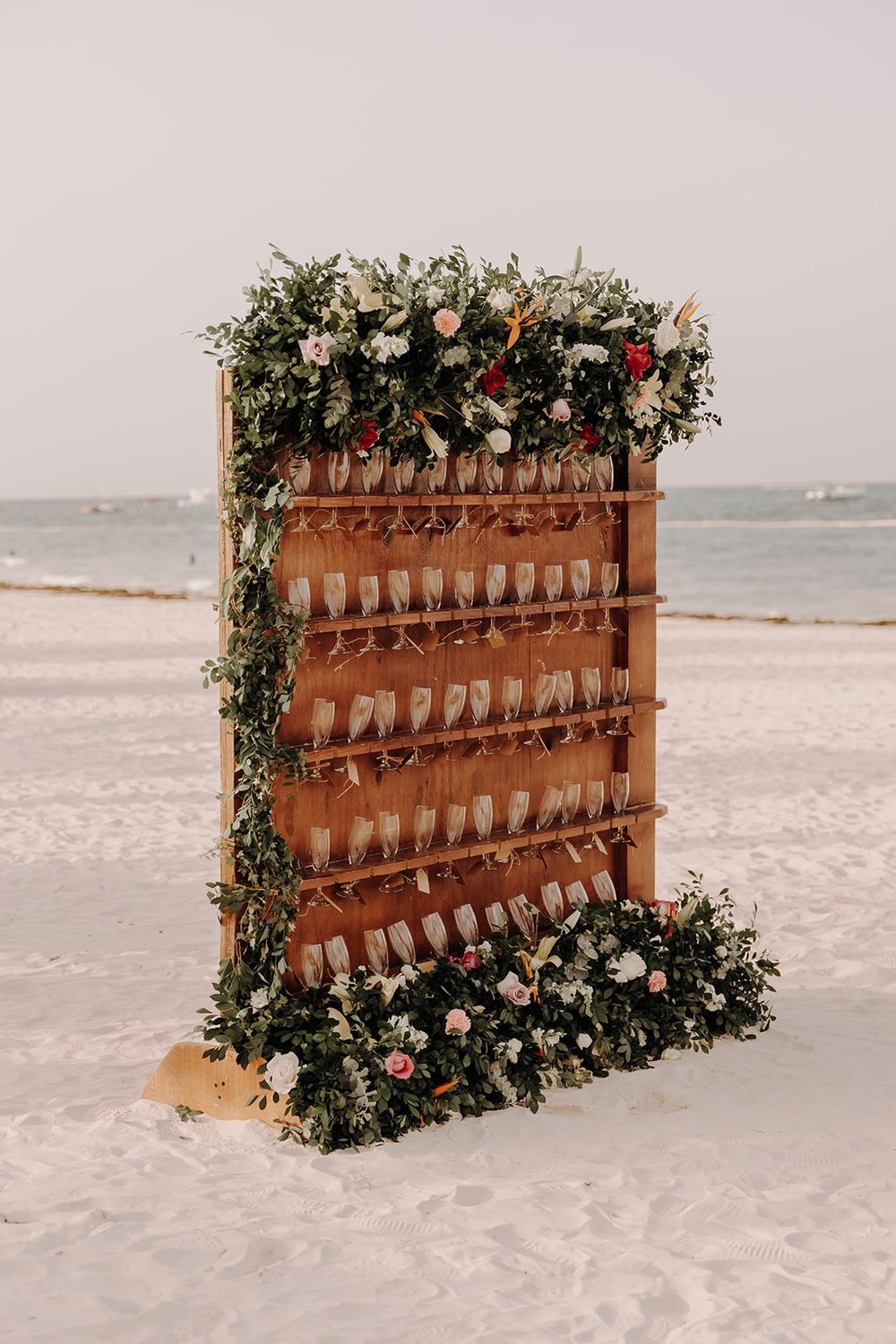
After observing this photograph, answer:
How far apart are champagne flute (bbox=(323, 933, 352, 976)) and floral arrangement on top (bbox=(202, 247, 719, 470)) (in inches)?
64.7

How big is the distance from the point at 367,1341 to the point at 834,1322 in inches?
43.6

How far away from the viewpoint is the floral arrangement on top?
4.04 metres

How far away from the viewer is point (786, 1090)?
14.6ft

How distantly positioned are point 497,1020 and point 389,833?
2.51 ft

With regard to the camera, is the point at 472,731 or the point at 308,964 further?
the point at 472,731

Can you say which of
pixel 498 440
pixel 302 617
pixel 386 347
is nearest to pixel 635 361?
pixel 498 440

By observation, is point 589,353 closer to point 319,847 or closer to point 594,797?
point 594,797

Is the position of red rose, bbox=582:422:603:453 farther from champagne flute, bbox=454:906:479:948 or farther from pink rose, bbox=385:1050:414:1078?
pink rose, bbox=385:1050:414:1078

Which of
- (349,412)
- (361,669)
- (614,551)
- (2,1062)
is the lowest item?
(2,1062)

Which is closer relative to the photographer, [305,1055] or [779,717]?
[305,1055]

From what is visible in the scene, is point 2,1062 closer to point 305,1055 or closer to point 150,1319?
point 305,1055

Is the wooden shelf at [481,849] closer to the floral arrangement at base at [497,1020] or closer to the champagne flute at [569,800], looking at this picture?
the champagne flute at [569,800]

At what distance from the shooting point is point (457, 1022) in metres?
4.34

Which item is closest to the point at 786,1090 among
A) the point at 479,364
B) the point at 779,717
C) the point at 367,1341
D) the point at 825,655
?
the point at 367,1341
